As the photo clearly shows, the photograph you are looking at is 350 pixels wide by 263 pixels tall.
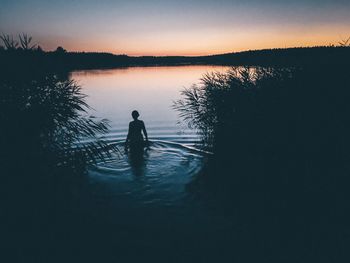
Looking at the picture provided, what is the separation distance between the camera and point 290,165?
938cm

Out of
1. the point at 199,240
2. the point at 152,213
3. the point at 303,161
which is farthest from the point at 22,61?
the point at 303,161

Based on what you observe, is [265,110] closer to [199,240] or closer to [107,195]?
[199,240]

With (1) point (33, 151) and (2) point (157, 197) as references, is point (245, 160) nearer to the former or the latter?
(2) point (157, 197)

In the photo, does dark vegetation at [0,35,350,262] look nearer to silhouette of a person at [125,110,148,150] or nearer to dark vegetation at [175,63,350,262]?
dark vegetation at [175,63,350,262]

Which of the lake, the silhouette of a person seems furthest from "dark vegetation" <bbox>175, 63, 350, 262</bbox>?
the silhouette of a person

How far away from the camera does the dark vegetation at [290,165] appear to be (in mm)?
7615

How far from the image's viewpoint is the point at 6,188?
7.34 metres

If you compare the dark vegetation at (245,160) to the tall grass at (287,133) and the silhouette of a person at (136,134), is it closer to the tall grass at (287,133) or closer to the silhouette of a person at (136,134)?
the tall grass at (287,133)

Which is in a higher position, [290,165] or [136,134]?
[136,134]

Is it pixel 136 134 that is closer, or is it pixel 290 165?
pixel 290 165

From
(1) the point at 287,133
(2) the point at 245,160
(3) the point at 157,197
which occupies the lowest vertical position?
(3) the point at 157,197

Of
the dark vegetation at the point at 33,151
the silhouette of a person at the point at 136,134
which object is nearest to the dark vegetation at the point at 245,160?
the dark vegetation at the point at 33,151

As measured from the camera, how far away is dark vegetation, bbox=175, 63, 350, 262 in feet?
25.0

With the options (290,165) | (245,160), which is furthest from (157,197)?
(290,165)
